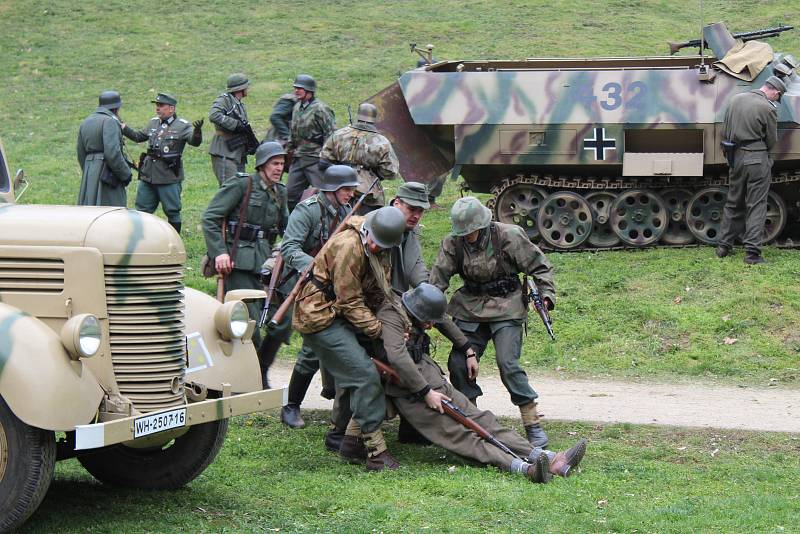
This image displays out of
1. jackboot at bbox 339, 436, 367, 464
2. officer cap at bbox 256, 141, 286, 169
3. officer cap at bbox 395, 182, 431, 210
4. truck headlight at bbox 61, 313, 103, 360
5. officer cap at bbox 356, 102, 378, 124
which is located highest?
officer cap at bbox 356, 102, 378, 124

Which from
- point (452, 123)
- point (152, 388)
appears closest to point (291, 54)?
point (452, 123)

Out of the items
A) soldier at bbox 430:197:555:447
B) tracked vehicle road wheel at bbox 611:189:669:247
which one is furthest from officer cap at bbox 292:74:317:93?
soldier at bbox 430:197:555:447

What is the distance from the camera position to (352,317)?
26.9 feet

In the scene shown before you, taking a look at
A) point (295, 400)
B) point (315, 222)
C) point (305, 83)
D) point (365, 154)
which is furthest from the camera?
point (305, 83)

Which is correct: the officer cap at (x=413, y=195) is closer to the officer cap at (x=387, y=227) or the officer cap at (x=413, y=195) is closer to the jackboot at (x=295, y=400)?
the officer cap at (x=387, y=227)

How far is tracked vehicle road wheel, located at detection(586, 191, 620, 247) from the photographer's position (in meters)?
14.6

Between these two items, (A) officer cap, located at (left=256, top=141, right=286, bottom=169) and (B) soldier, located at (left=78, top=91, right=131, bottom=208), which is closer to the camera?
(A) officer cap, located at (left=256, top=141, right=286, bottom=169)

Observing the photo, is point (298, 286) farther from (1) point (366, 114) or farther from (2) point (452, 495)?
(1) point (366, 114)

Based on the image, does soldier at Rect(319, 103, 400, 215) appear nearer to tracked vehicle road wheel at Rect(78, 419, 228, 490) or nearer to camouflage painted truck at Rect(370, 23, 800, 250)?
camouflage painted truck at Rect(370, 23, 800, 250)

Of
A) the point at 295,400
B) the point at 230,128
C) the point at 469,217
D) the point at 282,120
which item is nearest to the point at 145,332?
the point at 469,217

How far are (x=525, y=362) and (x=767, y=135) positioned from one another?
3587mm

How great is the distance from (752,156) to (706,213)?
137cm

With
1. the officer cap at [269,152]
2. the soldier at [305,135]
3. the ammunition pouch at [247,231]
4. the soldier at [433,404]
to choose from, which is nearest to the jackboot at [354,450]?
the soldier at [433,404]

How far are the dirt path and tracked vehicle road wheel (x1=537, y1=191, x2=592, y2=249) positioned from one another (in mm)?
3680
